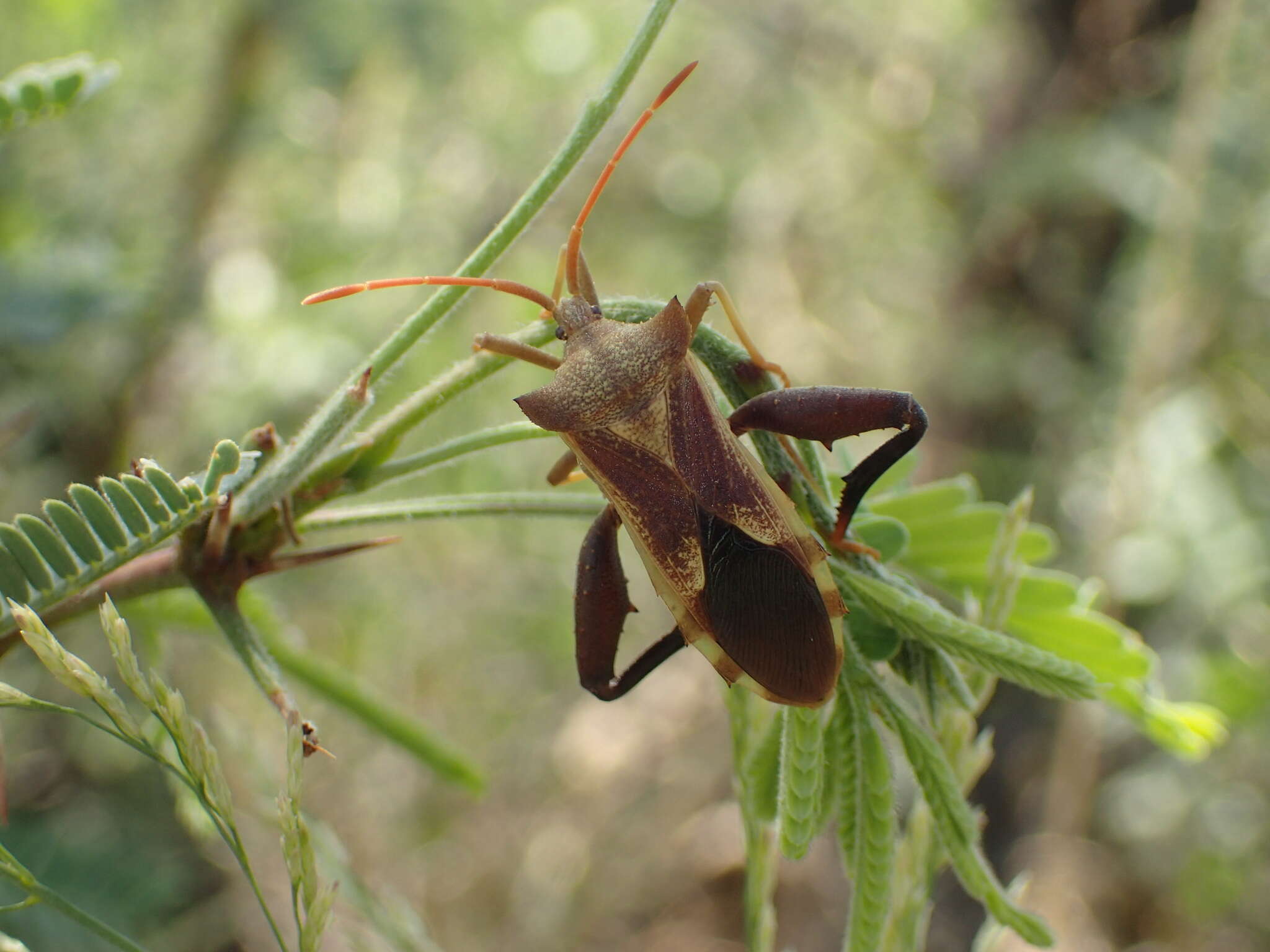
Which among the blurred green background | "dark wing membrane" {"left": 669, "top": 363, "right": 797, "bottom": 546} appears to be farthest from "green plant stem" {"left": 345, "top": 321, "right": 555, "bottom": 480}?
the blurred green background

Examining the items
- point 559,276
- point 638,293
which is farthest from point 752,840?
point 638,293

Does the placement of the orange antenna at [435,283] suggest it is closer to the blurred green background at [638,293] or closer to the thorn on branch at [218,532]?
the thorn on branch at [218,532]

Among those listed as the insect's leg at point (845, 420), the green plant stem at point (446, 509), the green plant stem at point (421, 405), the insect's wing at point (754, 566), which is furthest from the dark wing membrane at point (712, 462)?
the green plant stem at point (421, 405)

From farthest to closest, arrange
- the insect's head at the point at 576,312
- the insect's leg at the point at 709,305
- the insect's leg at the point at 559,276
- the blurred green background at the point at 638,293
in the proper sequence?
the blurred green background at the point at 638,293 → the insect's leg at the point at 559,276 → the insect's head at the point at 576,312 → the insect's leg at the point at 709,305

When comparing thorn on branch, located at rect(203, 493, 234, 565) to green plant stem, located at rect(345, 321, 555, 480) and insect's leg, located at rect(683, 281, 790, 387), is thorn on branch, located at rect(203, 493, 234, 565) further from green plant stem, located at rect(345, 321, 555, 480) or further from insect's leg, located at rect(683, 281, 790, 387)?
insect's leg, located at rect(683, 281, 790, 387)

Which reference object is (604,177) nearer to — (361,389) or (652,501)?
(652,501)

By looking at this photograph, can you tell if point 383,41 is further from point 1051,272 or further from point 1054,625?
point 1051,272
